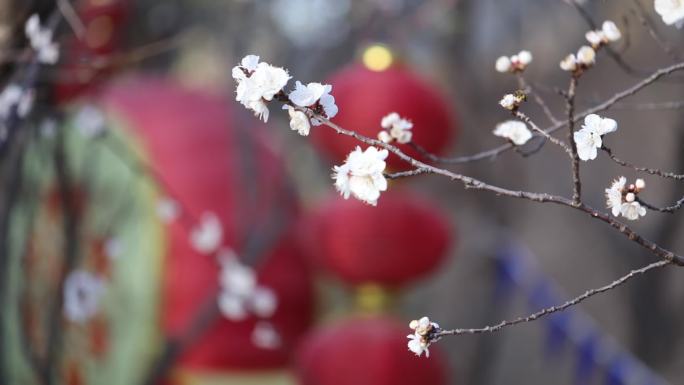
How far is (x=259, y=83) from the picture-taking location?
1617 mm

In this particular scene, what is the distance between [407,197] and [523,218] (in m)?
5.10

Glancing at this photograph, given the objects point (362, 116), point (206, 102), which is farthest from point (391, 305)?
point (206, 102)

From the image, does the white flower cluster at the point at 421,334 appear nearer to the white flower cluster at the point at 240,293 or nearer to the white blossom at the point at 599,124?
the white blossom at the point at 599,124

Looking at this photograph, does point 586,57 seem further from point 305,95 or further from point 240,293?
point 240,293

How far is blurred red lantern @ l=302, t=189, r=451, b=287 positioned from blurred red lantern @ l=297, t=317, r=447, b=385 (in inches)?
9.3

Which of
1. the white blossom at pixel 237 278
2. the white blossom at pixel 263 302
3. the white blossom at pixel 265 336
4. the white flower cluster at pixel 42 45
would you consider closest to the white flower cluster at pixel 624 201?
the white flower cluster at pixel 42 45

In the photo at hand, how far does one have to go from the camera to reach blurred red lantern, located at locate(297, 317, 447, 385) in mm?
4121

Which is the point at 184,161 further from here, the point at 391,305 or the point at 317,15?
the point at 317,15

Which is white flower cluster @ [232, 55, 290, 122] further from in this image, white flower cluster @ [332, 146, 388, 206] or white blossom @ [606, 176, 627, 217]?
white blossom @ [606, 176, 627, 217]

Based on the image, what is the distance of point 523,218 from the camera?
9.26 m

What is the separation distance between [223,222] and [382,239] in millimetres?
1196

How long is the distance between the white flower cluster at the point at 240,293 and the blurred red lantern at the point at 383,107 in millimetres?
798

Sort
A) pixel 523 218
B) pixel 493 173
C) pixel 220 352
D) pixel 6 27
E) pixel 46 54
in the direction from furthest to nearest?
pixel 523 218, pixel 493 173, pixel 220 352, pixel 6 27, pixel 46 54

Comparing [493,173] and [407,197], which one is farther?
[493,173]
